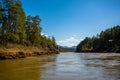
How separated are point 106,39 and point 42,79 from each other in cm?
15727

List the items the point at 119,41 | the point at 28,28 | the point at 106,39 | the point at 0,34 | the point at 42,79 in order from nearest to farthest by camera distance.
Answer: the point at 42,79, the point at 0,34, the point at 28,28, the point at 119,41, the point at 106,39

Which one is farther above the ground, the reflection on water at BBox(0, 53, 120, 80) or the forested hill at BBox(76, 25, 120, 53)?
the forested hill at BBox(76, 25, 120, 53)

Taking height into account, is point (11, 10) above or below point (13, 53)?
above

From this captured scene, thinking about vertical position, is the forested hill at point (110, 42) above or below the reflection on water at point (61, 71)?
above

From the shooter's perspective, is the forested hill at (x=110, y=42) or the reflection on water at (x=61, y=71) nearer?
the reflection on water at (x=61, y=71)

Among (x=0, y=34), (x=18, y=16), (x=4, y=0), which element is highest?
(x=4, y=0)

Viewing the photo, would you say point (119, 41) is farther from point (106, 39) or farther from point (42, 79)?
point (42, 79)

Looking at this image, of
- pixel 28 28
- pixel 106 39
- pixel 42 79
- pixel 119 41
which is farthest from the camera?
pixel 106 39

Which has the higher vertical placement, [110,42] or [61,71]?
[110,42]

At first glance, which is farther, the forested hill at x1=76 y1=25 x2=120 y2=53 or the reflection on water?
the forested hill at x1=76 y1=25 x2=120 y2=53

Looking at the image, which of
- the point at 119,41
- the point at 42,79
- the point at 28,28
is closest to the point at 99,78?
the point at 42,79

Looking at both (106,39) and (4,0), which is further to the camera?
(106,39)

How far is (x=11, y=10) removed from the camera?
53656mm

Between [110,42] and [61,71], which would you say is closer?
[61,71]
